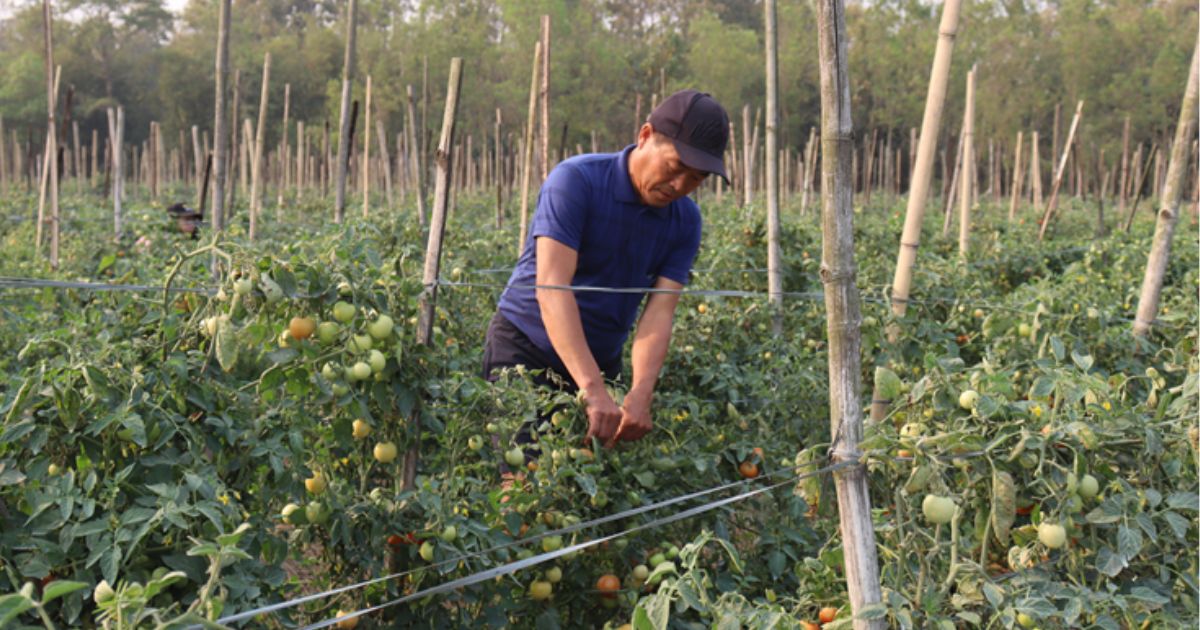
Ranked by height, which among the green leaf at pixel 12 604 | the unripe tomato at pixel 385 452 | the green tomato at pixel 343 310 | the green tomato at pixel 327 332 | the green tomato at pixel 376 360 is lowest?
the unripe tomato at pixel 385 452

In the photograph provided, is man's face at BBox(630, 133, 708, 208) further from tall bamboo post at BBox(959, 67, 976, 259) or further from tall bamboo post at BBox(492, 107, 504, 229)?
tall bamboo post at BBox(492, 107, 504, 229)

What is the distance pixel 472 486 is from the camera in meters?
2.08

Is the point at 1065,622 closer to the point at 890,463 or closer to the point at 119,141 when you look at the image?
the point at 890,463

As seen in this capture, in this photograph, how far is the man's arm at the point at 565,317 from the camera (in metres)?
2.38

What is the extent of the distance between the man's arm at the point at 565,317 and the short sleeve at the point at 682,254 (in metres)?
0.38

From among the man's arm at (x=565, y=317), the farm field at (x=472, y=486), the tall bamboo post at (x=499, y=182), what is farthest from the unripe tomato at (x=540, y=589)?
the tall bamboo post at (x=499, y=182)

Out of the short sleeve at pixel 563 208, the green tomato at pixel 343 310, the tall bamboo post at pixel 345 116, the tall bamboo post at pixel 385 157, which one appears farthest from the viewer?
the tall bamboo post at pixel 385 157

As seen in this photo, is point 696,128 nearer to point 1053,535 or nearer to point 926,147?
point 926,147

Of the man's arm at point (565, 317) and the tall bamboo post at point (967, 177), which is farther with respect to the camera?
the tall bamboo post at point (967, 177)

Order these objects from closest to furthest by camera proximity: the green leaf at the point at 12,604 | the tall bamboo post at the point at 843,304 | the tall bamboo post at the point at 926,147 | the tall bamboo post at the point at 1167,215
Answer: the green leaf at the point at 12,604, the tall bamboo post at the point at 843,304, the tall bamboo post at the point at 926,147, the tall bamboo post at the point at 1167,215

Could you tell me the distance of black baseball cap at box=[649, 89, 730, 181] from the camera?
7.84ft

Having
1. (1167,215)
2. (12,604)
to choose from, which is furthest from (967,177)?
(12,604)

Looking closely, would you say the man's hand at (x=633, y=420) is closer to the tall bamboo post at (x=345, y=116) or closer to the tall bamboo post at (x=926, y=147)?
the tall bamboo post at (x=926, y=147)

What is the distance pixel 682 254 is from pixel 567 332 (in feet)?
1.75
